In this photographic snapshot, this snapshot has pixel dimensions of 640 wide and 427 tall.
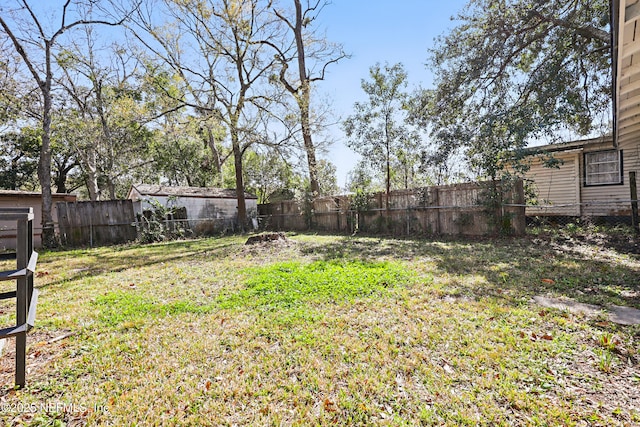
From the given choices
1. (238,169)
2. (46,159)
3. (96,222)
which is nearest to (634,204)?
(238,169)

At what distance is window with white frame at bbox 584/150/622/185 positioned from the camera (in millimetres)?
9531

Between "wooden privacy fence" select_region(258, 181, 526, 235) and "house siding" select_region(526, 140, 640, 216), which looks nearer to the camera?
"wooden privacy fence" select_region(258, 181, 526, 235)

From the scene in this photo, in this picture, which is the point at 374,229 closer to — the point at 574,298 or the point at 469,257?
the point at 469,257

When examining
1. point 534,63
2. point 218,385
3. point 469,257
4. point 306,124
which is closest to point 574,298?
point 469,257

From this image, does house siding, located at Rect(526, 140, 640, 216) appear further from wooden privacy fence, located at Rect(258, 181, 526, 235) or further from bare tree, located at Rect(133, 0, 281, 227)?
bare tree, located at Rect(133, 0, 281, 227)

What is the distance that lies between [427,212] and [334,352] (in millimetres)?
8047

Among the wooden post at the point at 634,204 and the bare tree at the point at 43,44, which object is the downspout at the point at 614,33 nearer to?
the wooden post at the point at 634,204

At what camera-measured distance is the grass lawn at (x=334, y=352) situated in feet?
5.61

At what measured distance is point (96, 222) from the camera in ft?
35.6

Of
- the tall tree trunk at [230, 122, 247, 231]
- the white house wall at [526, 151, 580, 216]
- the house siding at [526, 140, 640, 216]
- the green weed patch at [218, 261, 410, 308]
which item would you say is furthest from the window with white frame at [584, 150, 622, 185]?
the tall tree trunk at [230, 122, 247, 231]

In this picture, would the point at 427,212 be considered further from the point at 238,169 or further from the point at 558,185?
the point at 238,169

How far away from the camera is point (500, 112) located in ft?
28.3

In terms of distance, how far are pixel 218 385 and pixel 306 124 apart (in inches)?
432

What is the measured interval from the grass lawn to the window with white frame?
7.42 m
